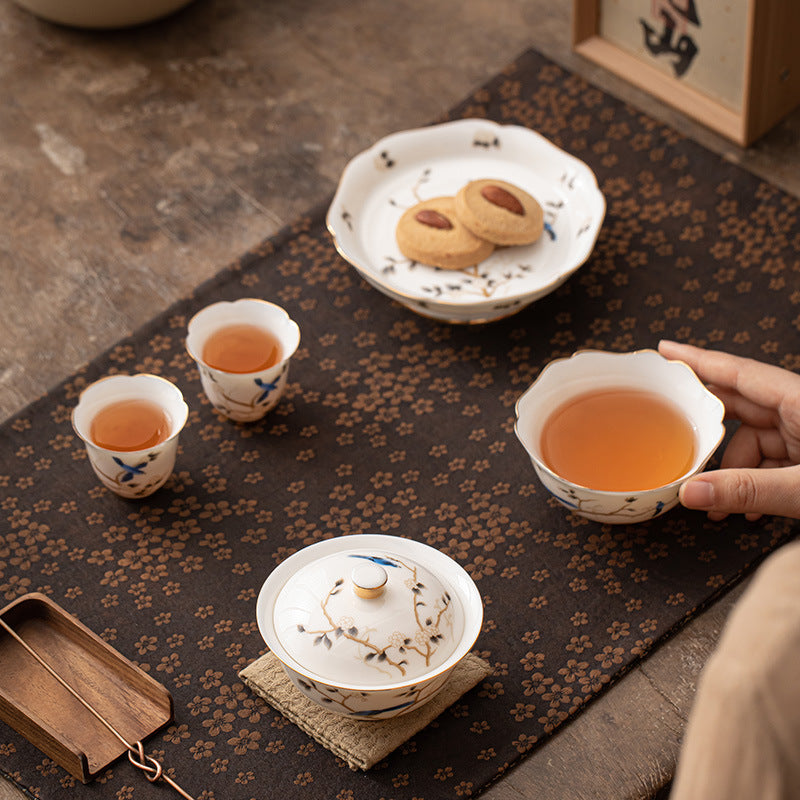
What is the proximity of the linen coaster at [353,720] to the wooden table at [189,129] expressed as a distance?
1.74ft

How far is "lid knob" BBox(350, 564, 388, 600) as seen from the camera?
3.08ft

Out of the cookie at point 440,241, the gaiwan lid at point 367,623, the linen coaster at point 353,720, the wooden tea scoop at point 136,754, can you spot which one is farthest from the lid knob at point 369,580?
the cookie at point 440,241

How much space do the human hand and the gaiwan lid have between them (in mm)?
295

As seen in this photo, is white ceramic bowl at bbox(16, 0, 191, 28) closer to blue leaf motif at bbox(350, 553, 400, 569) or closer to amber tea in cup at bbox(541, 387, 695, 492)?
amber tea in cup at bbox(541, 387, 695, 492)

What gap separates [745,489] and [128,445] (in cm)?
65

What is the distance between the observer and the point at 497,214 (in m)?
1.39

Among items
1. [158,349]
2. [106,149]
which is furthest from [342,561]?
[106,149]

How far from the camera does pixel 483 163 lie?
1575 millimetres

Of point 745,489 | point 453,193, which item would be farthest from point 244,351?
point 745,489

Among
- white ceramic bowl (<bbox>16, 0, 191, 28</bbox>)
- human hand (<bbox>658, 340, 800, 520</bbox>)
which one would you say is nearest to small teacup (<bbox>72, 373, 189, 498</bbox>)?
human hand (<bbox>658, 340, 800, 520</bbox>)

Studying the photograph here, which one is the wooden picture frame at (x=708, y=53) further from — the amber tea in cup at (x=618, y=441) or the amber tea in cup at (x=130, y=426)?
the amber tea in cup at (x=130, y=426)

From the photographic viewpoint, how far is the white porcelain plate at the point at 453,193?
1.38 meters

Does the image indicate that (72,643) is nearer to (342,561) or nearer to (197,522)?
(197,522)

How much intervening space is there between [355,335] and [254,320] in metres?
0.16
